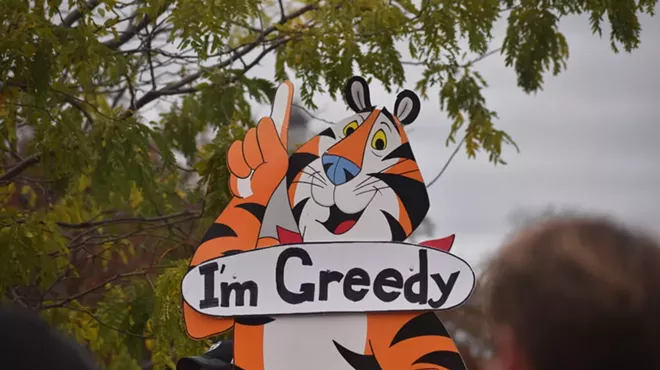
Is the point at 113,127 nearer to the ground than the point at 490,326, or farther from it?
farther from it

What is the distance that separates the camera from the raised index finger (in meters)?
3.29

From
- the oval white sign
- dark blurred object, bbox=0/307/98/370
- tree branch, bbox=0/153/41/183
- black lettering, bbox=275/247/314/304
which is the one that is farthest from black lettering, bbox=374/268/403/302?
tree branch, bbox=0/153/41/183

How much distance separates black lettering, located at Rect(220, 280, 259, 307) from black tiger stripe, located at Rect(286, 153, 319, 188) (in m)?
0.37

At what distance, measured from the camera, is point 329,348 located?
10.0 ft

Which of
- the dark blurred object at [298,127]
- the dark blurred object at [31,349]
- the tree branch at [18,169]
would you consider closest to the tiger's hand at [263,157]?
the dark blurred object at [298,127]

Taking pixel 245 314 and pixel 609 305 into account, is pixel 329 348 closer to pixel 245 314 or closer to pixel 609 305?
pixel 245 314

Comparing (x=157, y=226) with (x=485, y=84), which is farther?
(x=485, y=84)

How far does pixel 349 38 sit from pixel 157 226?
4.64 feet

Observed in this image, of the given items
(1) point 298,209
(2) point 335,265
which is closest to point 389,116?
(1) point 298,209

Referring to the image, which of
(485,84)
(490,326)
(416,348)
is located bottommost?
(416,348)

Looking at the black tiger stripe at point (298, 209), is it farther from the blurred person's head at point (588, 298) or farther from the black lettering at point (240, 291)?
the blurred person's head at point (588, 298)

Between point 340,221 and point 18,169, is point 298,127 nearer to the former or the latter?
point 18,169

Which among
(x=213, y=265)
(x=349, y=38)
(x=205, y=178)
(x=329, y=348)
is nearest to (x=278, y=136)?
(x=213, y=265)

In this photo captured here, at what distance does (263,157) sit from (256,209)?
0.63ft
